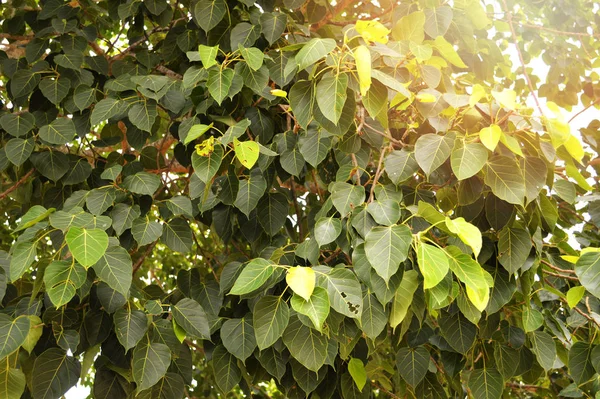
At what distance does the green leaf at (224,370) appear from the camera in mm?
1844

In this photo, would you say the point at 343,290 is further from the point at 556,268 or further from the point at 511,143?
the point at 556,268

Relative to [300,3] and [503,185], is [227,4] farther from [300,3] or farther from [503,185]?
[503,185]

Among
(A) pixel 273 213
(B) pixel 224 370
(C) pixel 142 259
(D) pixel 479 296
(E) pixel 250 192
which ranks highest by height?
(D) pixel 479 296

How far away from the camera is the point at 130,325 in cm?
173

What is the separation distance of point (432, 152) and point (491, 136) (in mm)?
161

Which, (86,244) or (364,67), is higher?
(364,67)

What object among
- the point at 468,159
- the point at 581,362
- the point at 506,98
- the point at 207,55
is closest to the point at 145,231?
the point at 207,55

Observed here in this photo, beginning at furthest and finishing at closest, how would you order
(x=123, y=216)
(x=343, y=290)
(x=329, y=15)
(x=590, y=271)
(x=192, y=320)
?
(x=329, y=15) < (x=123, y=216) < (x=192, y=320) < (x=590, y=271) < (x=343, y=290)

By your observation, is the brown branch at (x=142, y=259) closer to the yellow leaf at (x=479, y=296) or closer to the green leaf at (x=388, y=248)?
the green leaf at (x=388, y=248)

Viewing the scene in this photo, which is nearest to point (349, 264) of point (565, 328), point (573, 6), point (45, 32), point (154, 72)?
point (565, 328)

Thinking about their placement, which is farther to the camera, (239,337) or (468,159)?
(239,337)

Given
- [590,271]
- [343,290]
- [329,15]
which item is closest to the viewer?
[343,290]

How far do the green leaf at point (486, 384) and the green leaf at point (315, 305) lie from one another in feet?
2.28

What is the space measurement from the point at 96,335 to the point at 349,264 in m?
0.68
